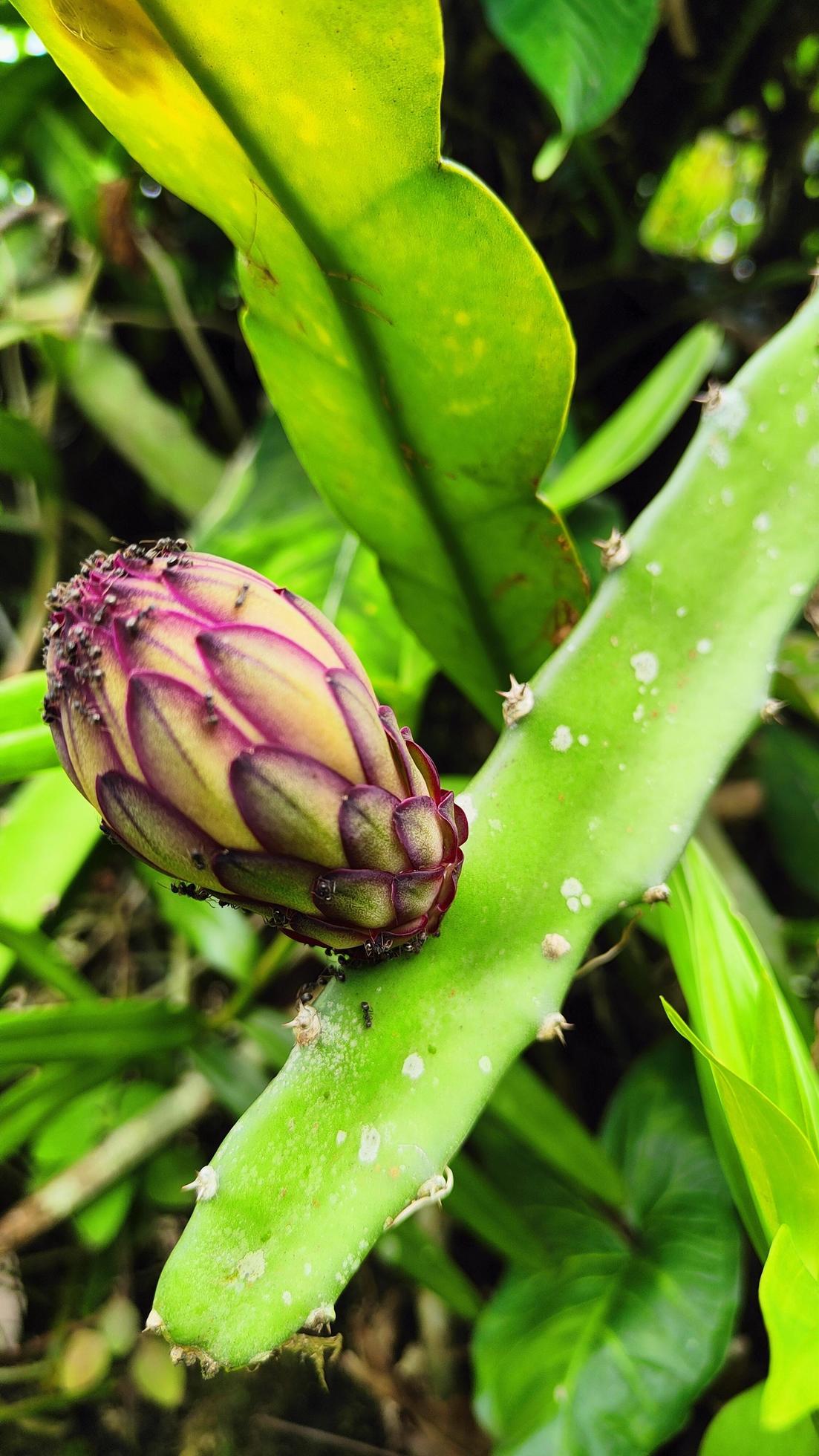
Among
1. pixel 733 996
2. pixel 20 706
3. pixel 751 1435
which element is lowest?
pixel 751 1435

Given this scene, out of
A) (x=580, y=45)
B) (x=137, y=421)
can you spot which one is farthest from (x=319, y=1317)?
(x=137, y=421)

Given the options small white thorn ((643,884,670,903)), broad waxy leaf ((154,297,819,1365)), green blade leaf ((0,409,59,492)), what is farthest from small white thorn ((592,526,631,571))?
green blade leaf ((0,409,59,492))

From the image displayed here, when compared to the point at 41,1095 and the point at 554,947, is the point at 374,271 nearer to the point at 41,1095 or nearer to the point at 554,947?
the point at 554,947

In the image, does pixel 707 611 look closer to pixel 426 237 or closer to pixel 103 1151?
pixel 426 237

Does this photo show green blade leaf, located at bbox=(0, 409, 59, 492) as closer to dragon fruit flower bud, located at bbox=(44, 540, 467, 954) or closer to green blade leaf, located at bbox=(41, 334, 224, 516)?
green blade leaf, located at bbox=(41, 334, 224, 516)

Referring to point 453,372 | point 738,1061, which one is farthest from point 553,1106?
point 453,372

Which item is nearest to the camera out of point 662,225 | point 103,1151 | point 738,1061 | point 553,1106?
point 738,1061

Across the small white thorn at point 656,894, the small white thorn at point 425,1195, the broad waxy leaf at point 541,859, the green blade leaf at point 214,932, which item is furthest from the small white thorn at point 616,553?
the green blade leaf at point 214,932
